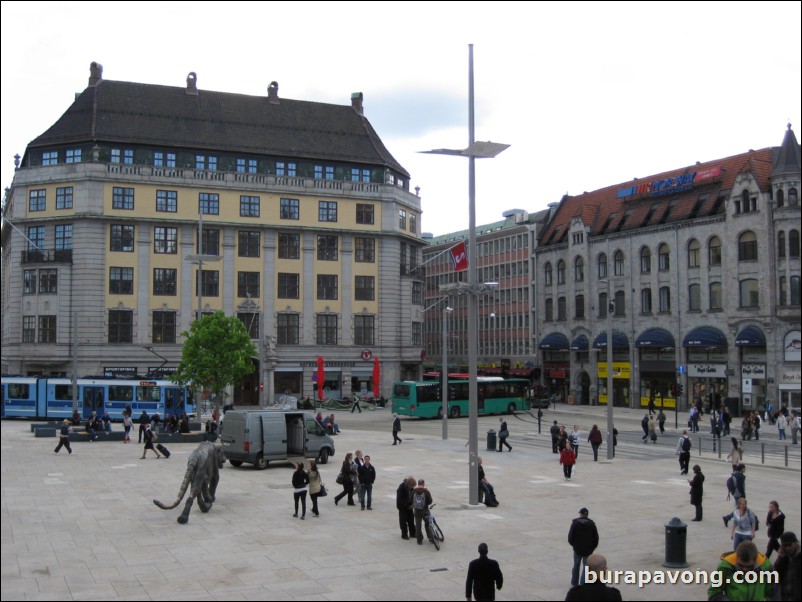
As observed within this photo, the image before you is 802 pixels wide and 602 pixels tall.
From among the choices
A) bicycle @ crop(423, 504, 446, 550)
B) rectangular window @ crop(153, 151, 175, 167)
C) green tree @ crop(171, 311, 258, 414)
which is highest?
rectangular window @ crop(153, 151, 175, 167)

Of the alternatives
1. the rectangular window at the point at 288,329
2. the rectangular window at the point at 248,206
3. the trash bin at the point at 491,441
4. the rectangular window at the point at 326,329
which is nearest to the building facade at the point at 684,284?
the trash bin at the point at 491,441

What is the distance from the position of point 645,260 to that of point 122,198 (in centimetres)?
3994

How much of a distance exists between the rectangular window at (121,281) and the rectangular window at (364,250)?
18.9 metres

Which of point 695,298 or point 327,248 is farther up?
point 327,248

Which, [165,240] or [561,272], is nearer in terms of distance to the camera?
[561,272]

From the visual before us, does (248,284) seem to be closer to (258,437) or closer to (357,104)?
(357,104)

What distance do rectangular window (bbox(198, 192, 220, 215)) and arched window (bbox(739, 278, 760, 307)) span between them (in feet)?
132

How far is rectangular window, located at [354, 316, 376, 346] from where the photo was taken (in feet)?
237

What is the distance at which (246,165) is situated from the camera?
7100 centimetres

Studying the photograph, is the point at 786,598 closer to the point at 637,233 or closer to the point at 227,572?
the point at 227,572

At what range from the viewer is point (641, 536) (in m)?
17.7

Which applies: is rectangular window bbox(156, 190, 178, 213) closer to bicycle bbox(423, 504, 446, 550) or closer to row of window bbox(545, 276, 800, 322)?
row of window bbox(545, 276, 800, 322)

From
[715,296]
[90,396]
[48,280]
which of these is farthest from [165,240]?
[715,296]

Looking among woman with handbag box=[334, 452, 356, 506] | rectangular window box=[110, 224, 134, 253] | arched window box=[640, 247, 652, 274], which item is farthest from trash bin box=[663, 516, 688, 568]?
rectangular window box=[110, 224, 134, 253]
